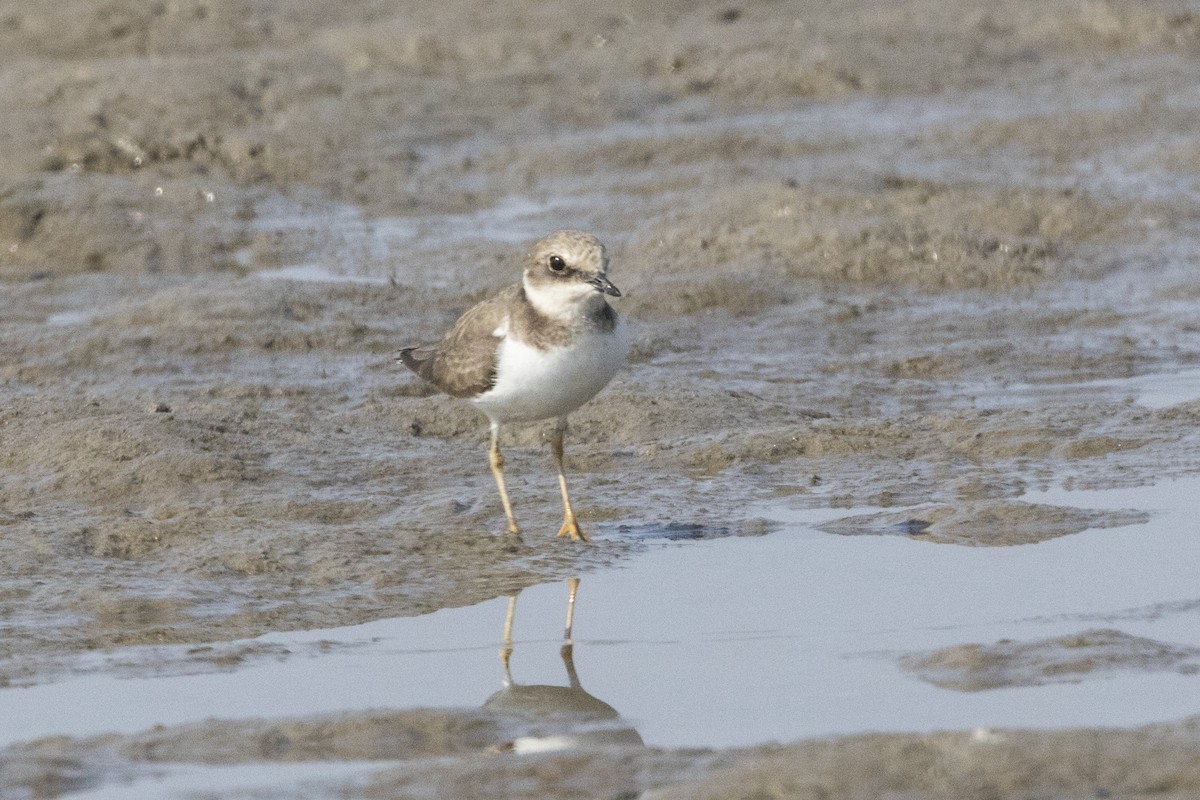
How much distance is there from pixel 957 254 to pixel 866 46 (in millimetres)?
6549

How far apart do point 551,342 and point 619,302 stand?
4467mm

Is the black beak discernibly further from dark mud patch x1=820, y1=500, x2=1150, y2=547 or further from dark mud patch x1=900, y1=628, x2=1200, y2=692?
dark mud patch x1=900, y1=628, x2=1200, y2=692

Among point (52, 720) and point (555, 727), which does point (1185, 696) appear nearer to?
point (555, 727)

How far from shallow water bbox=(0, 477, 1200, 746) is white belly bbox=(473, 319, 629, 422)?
0.73m

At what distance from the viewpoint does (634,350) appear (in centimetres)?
1088

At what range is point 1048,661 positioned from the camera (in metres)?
5.81

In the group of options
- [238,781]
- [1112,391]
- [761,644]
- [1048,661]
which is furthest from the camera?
[1112,391]

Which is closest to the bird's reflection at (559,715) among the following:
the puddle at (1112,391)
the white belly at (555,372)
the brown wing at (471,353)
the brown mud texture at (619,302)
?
the brown mud texture at (619,302)

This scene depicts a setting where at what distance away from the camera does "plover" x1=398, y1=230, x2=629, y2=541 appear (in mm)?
7418

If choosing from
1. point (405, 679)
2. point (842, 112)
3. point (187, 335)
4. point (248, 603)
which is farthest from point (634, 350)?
point (842, 112)

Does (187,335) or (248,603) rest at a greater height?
Answer: (187,335)

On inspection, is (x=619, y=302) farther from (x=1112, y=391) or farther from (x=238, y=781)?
(x=238, y=781)

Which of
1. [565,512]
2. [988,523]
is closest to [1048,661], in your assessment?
[988,523]

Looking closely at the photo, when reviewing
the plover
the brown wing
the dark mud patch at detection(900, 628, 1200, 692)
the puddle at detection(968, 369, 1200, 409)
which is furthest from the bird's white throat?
the puddle at detection(968, 369, 1200, 409)
